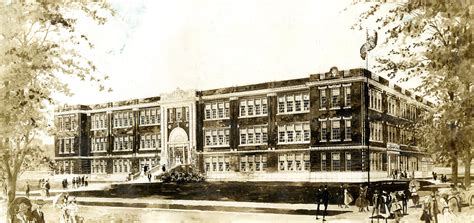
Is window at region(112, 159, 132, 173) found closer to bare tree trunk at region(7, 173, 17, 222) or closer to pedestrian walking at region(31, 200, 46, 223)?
pedestrian walking at region(31, 200, 46, 223)

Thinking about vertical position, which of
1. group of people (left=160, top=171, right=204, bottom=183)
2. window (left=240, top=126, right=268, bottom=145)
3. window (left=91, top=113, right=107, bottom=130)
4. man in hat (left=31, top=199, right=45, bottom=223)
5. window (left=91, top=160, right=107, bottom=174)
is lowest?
man in hat (left=31, top=199, right=45, bottom=223)

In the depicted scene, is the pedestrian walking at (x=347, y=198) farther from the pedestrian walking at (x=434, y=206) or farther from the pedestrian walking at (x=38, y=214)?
the pedestrian walking at (x=38, y=214)

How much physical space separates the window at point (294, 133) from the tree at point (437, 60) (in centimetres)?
96

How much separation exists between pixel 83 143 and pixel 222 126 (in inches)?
78.3

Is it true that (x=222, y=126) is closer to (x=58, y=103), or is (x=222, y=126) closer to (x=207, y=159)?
(x=207, y=159)

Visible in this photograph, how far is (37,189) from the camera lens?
782 cm

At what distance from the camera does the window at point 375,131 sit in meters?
5.75

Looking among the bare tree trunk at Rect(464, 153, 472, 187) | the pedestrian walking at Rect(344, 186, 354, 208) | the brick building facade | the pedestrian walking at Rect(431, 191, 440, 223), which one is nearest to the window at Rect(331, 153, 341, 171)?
the brick building facade

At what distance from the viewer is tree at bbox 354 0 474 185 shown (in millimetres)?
5594

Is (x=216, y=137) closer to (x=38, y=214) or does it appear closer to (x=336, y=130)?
(x=336, y=130)

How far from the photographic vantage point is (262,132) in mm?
6523

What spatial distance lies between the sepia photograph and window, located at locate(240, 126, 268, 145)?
0.02 m

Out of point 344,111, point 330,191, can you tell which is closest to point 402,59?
point 344,111

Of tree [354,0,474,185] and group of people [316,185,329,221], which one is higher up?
tree [354,0,474,185]
